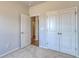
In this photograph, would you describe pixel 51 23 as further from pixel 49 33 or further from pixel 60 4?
pixel 60 4

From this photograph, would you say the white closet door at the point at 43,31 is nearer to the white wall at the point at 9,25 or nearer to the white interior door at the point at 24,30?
the white interior door at the point at 24,30

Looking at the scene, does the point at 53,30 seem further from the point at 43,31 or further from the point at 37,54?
the point at 37,54

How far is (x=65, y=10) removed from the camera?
3.95 m

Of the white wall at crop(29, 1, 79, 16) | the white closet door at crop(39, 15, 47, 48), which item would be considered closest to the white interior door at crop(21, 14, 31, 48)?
the white wall at crop(29, 1, 79, 16)

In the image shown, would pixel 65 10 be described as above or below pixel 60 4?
below

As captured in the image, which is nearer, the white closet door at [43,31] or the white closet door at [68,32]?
the white closet door at [68,32]

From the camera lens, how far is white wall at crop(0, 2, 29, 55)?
3761 mm

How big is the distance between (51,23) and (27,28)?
5.88 feet

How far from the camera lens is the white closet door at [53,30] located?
14.4 ft

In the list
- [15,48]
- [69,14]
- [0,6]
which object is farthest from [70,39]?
[0,6]

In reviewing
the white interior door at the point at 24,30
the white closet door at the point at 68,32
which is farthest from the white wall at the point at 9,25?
the white closet door at the point at 68,32

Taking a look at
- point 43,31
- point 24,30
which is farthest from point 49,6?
point 24,30

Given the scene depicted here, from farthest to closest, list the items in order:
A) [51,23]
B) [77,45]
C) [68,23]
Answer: [51,23] → [68,23] → [77,45]

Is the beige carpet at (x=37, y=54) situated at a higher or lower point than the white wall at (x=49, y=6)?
lower
